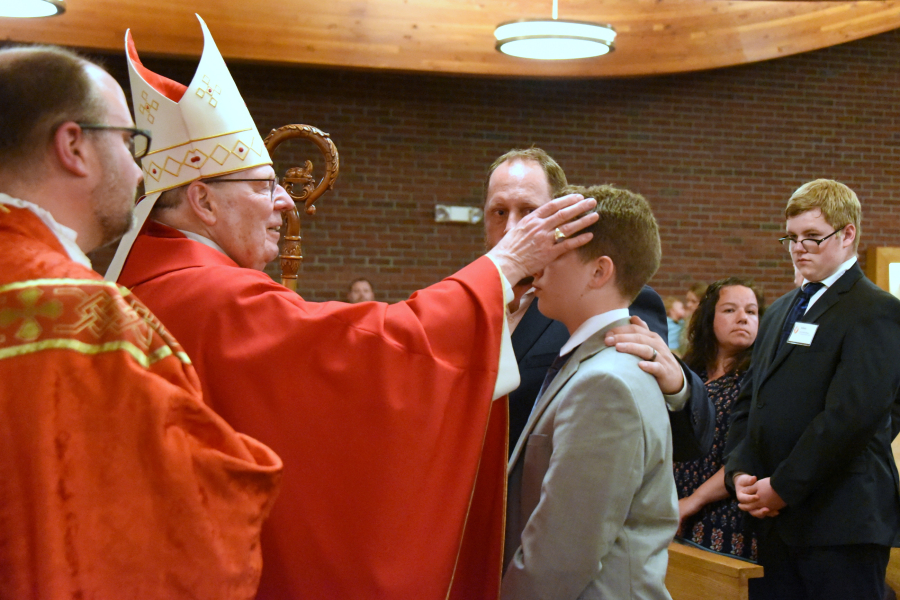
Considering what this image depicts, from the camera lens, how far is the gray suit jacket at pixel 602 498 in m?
1.42

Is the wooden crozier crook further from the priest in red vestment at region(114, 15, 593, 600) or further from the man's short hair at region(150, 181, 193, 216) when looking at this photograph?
the priest in red vestment at region(114, 15, 593, 600)

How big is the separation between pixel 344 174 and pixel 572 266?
607 centimetres

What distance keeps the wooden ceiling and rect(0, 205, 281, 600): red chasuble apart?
5.79 metres

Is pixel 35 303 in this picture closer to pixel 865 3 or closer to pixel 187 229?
pixel 187 229

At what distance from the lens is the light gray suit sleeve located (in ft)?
4.65

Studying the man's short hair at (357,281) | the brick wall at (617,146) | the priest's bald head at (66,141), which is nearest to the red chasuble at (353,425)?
the priest's bald head at (66,141)

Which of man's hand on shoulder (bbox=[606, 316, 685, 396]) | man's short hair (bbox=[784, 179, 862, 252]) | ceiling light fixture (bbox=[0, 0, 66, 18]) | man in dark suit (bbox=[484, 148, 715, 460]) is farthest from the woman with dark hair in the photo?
ceiling light fixture (bbox=[0, 0, 66, 18])

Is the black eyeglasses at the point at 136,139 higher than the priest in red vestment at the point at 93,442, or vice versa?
the black eyeglasses at the point at 136,139

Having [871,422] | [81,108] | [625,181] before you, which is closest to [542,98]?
[625,181]

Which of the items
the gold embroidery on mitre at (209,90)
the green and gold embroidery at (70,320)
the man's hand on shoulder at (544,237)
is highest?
the gold embroidery on mitre at (209,90)

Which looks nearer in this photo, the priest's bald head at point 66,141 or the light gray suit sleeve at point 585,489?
the priest's bald head at point 66,141

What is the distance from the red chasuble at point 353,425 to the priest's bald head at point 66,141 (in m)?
0.34

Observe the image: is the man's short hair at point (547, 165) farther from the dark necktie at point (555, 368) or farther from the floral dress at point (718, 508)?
the floral dress at point (718, 508)

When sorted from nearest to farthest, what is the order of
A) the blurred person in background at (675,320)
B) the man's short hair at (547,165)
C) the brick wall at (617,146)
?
the man's short hair at (547,165), the blurred person in background at (675,320), the brick wall at (617,146)
